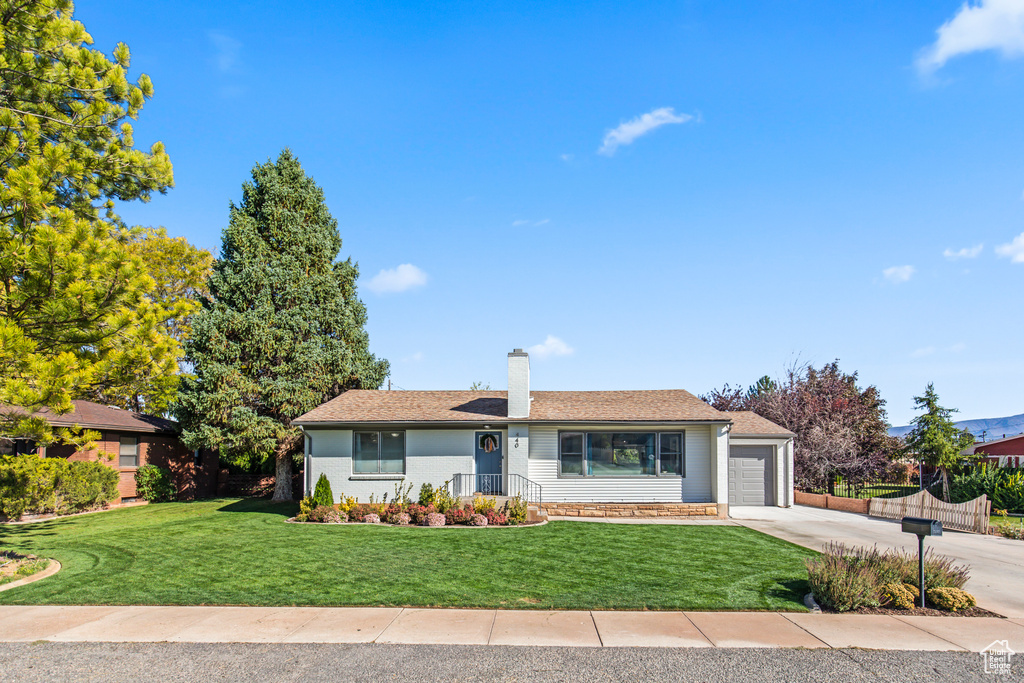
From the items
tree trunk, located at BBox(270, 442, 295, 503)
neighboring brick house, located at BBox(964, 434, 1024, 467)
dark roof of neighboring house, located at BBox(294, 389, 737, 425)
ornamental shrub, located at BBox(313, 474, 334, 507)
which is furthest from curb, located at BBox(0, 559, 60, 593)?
neighboring brick house, located at BBox(964, 434, 1024, 467)

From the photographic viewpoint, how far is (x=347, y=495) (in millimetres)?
19109

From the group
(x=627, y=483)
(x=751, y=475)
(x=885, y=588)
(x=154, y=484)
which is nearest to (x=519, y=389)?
(x=627, y=483)

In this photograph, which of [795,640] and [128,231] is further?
[128,231]

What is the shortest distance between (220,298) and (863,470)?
27.0 m

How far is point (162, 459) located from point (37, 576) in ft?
46.9

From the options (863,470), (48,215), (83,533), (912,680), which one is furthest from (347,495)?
(863,470)

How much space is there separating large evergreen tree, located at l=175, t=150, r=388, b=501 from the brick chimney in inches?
330

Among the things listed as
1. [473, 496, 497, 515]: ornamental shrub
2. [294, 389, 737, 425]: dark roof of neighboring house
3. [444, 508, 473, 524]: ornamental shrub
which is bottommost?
[444, 508, 473, 524]: ornamental shrub

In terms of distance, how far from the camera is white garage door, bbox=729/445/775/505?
2187 cm

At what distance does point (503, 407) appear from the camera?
20.5m

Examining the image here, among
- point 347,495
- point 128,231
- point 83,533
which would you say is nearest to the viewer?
point 128,231

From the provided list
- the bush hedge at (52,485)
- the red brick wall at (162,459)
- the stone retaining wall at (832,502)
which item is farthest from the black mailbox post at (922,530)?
the red brick wall at (162,459)

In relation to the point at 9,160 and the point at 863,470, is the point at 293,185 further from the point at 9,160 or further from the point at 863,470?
the point at 863,470

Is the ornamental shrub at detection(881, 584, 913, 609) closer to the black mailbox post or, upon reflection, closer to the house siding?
the black mailbox post
